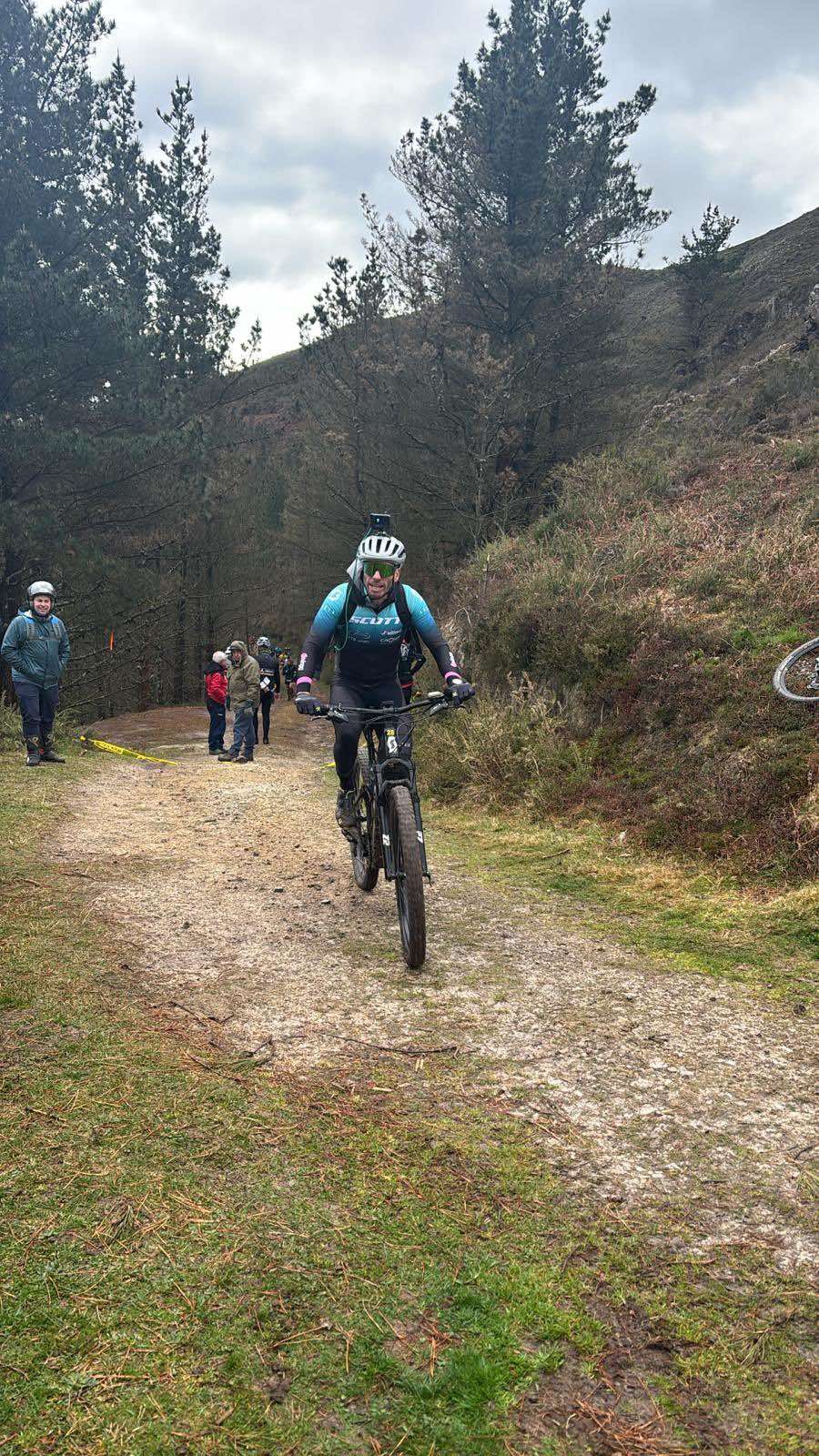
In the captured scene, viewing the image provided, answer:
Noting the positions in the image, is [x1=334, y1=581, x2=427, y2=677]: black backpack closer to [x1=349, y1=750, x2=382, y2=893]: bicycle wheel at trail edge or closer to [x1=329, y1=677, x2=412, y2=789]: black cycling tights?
[x1=329, y1=677, x2=412, y2=789]: black cycling tights

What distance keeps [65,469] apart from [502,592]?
1245 centimetres

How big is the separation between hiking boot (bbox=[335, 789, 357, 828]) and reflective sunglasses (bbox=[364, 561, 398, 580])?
5.01ft

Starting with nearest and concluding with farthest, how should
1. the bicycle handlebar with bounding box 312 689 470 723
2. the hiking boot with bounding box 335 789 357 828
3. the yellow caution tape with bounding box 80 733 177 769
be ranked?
1. the bicycle handlebar with bounding box 312 689 470 723
2. the hiking boot with bounding box 335 789 357 828
3. the yellow caution tape with bounding box 80 733 177 769

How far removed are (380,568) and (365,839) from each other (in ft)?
6.03

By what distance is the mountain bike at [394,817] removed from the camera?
4703 millimetres

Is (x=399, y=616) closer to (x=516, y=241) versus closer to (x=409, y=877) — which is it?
(x=409, y=877)

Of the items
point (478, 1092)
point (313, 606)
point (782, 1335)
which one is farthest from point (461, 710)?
point (313, 606)

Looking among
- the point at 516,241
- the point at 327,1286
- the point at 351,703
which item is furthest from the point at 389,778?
the point at 516,241

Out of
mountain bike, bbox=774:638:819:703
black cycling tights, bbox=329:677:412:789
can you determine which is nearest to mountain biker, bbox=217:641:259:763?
black cycling tights, bbox=329:677:412:789

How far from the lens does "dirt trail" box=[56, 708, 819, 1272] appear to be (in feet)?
9.40

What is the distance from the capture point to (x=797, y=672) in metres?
7.54

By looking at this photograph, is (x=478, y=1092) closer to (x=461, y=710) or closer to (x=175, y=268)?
(x=461, y=710)

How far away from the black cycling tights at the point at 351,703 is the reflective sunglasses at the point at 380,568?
29.2 inches

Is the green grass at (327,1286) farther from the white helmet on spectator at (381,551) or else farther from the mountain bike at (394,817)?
the white helmet on spectator at (381,551)
